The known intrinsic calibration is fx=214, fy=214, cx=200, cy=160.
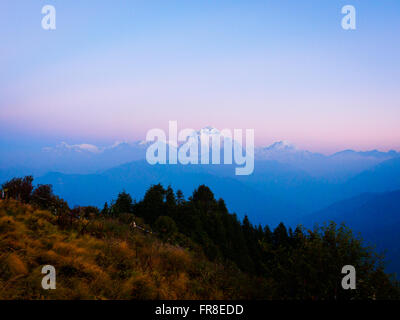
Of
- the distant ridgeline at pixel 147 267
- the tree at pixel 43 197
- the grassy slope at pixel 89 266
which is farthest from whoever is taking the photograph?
the tree at pixel 43 197

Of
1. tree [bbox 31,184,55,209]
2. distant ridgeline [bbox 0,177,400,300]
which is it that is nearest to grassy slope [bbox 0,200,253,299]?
distant ridgeline [bbox 0,177,400,300]

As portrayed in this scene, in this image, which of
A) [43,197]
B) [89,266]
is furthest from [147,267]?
[43,197]

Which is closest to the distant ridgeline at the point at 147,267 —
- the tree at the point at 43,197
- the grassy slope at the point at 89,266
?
the grassy slope at the point at 89,266

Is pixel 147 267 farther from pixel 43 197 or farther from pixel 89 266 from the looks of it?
pixel 43 197

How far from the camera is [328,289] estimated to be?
196 inches

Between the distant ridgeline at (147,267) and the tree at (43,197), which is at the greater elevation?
the tree at (43,197)

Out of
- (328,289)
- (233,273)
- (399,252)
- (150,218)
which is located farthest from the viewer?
(399,252)

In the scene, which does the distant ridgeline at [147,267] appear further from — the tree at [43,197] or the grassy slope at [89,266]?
the tree at [43,197]

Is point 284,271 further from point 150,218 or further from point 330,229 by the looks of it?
point 150,218

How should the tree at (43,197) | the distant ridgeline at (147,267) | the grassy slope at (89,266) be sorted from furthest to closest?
the tree at (43,197) < the distant ridgeline at (147,267) < the grassy slope at (89,266)

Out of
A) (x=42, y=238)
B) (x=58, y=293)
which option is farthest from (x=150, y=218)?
(x=58, y=293)

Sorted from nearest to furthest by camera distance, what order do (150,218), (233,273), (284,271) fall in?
(284,271), (233,273), (150,218)

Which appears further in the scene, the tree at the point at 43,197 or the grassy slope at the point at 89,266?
the tree at the point at 43,197
